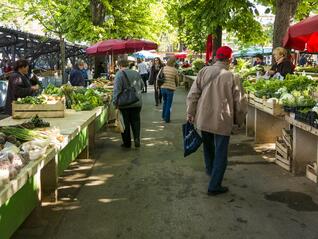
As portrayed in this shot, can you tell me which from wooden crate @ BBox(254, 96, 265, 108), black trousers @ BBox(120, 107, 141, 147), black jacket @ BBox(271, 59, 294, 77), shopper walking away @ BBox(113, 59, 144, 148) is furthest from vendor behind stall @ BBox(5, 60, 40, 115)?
black jacket @ BBox(271, 59, 294, 77)

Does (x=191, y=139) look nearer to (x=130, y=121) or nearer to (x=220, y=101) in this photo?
(x=220, y=101)

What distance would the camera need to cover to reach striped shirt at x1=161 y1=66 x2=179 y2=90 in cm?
1238

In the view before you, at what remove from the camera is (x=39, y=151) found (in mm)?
4660

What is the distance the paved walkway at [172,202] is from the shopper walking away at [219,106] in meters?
0.48

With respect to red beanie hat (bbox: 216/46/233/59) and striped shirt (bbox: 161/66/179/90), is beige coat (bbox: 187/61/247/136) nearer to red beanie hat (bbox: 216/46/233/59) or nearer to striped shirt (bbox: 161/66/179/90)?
red beanie hat (bbox: 216/46/233/59)

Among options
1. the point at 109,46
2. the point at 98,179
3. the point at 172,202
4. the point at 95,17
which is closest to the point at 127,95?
the point at 98,179

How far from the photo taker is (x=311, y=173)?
6.59 metres

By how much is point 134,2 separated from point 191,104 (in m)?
20.4

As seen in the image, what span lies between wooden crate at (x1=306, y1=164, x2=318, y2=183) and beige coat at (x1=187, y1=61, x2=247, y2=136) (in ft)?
4.90

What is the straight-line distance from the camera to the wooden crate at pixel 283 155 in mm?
7172

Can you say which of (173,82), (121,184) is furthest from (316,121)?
(173,82)

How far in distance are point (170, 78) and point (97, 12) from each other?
1085cm

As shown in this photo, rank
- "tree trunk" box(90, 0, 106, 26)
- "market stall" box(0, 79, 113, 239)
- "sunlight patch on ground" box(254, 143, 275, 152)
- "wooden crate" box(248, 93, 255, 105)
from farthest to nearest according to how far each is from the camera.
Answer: "tree trunk" box(90, 0, 106, 26), "wooden crate" box(248, 93, 255, 105), "sunlight patch on ground" box(254, 143, 275, 152), "market stall" box(0, 79, 113, 239)

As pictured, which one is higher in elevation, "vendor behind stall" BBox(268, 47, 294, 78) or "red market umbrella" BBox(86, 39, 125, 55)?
"red market umbrella" BBox(86, 39, 125, 55)
